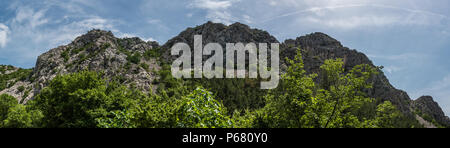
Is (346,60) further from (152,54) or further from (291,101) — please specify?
(291,101)

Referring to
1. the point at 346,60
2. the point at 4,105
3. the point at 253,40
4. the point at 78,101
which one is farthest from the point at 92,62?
the point at 346,60

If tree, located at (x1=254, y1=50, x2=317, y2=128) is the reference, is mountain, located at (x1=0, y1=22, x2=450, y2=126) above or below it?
above

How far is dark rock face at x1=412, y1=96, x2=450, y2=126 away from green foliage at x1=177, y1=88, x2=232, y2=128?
663 ft

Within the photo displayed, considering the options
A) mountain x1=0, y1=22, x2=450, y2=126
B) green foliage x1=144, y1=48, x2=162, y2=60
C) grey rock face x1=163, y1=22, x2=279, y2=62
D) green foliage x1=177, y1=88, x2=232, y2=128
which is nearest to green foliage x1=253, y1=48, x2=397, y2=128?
green foliage x1=177, y1=88, x2=232, y2=128

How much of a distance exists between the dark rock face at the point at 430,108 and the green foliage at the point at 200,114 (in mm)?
201994

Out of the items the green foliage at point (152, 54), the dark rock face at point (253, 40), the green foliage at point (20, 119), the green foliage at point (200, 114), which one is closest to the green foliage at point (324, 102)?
the green foliage at point (200, 114)

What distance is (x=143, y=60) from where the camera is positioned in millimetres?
148125

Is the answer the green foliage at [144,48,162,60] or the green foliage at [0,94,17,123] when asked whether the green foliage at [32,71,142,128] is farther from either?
the green foliage at [144,48,162,60]

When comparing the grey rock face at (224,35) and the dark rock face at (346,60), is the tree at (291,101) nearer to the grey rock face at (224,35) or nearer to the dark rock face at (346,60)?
the dark rock face at (346,60)

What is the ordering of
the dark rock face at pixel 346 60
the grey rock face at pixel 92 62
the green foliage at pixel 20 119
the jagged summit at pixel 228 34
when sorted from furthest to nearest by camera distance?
the jagged summit at pixel 228 34 → the dark rock face at pixel 346 60 → the grey rock face at pixel 92 62 → the green foliage at pixel 20 119

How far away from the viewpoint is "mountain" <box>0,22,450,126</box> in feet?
354

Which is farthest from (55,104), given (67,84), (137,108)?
(137,108)

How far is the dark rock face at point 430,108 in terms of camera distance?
165 m
